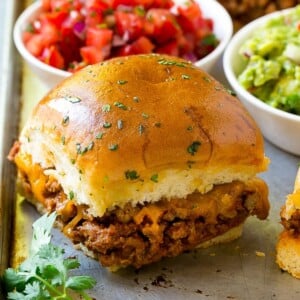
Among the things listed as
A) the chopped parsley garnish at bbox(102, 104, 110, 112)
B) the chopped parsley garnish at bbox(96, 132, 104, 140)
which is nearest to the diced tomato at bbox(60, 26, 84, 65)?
the chopped parsley garnish at bbox(102, 104, 110, 112)

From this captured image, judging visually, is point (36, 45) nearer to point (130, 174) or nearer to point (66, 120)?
point (66, 120)

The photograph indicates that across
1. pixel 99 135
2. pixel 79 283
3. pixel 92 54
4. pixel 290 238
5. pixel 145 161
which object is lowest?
pixel 290 238

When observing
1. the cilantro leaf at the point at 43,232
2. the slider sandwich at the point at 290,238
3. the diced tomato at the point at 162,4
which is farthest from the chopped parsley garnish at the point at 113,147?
the diced tomato at the point at 162,4

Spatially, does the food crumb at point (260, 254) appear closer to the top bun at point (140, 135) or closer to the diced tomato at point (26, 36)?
the top bun at point (140, 135)

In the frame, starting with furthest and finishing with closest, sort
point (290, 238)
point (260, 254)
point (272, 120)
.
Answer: point (272, 120) < point (260, 254) < point (290, 238)

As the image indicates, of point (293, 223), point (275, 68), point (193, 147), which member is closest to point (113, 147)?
point (193, 147)

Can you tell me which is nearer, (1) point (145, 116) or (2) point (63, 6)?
(1) point (145, 116)

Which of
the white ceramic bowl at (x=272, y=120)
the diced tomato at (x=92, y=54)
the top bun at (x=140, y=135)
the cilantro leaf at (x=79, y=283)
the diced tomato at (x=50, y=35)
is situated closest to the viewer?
the cilantro leaf at (x=79, y=283)
